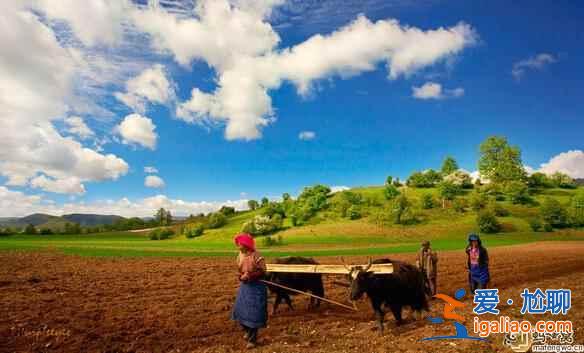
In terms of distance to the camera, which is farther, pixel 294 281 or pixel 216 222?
pixel 216 222

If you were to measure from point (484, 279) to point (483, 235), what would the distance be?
61713 mm

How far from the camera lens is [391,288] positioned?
30.3ft

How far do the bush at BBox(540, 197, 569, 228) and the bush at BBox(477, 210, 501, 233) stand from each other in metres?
10.1

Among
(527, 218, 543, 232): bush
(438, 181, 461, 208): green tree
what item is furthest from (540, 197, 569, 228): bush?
(438, 181, 461, 208): green tree

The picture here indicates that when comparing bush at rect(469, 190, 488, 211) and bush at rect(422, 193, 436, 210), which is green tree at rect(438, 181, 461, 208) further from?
bush at rect(469, 190, 488, 211)

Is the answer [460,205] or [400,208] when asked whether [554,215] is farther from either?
[400,208]

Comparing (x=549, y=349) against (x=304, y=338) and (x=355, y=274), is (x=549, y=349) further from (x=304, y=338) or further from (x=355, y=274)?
(x=304, y=338)

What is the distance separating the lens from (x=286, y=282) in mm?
11695

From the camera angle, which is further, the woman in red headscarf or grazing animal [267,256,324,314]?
grazing animal [267,256,324,314]

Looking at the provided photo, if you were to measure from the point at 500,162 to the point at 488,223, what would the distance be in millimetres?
34692

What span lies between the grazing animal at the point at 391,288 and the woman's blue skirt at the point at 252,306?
2.25 metres

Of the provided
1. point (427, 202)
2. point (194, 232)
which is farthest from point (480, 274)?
point (194, 232)

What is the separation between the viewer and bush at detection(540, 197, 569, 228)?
68312mm

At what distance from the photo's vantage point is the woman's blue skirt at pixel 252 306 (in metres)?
7.95
